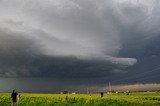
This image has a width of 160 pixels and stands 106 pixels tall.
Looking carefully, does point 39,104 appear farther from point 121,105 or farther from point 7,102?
point 121,105

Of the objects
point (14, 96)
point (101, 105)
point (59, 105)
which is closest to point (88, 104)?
point (101, 105)

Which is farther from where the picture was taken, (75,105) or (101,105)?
(101,105)

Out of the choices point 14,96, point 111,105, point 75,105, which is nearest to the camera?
point 14,96

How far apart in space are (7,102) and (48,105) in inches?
331

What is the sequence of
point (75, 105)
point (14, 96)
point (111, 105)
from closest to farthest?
point (14, 96)
point (75, 105)
point (111, 105)

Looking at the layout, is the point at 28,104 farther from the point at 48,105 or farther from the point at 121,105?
the point at 121,105

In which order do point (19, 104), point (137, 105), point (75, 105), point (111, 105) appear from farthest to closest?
point (137, 105) → point (111, 105) → point (75, 105) → point (19, 104)

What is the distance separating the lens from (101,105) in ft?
251

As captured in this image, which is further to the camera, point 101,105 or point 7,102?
point 101,105

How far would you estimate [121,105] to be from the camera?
7900 cm

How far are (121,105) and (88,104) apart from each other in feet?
32.0

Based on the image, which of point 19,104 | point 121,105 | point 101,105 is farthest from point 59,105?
point 121,105

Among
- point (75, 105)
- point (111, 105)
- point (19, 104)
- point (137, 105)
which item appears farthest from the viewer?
point (137, 105)

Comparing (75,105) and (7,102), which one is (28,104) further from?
(75,105)
